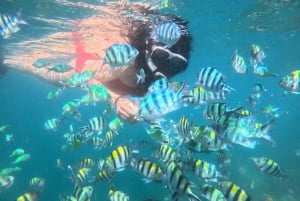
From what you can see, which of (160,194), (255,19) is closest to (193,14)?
(255,19)

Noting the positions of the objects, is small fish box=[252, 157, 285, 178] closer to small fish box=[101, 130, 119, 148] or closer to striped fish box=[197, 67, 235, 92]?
striped fish box=[197, 67, 235, 92]

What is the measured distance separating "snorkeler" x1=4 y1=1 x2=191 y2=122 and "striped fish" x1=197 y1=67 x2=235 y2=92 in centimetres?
113

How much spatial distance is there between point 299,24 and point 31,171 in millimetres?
34836

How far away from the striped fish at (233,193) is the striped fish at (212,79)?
187cm

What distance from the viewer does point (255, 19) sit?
21.8 metres

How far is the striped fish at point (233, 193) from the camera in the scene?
499cm

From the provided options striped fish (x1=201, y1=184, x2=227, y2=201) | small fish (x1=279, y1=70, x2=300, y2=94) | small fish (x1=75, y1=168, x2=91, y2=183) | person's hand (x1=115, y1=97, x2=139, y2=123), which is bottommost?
small fish (x1=75, y1=168, x2=91, y2=183)

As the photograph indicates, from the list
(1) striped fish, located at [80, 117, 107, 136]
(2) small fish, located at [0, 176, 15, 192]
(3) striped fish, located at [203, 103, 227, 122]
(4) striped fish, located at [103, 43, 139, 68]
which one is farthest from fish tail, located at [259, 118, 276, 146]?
(2) small fish, located at [0, 176, 15, 192]

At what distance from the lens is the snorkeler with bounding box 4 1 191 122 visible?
9.88 m

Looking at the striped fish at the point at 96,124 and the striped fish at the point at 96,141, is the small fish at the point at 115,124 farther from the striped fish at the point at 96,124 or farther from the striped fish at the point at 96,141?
the striped fish at the point at 96,124

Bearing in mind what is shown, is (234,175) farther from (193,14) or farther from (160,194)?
(193,14)

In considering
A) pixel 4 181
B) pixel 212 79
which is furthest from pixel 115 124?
pixel 212 79

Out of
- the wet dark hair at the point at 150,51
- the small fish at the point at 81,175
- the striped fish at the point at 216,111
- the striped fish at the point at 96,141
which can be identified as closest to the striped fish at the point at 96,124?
the striped fish at the point at 96,141

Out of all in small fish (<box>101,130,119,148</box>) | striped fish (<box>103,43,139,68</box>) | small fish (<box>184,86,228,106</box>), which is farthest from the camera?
small fish (<box>101,130,119,148</box>)
